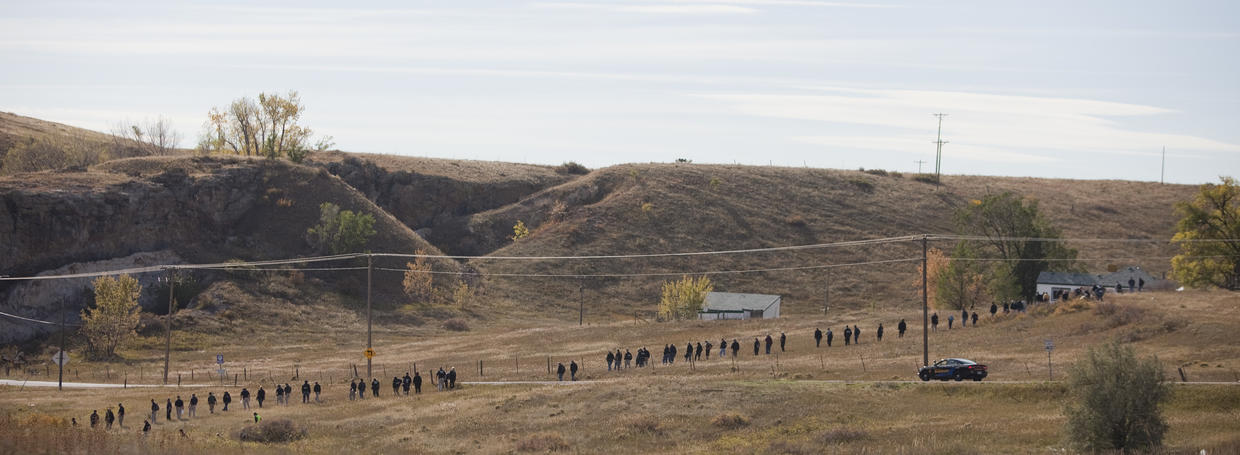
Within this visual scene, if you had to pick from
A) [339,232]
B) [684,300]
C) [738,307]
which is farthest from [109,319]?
[738,307]

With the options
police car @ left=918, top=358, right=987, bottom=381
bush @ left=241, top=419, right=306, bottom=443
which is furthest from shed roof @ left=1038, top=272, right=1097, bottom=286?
bush @ left=241, top=419, right=306, bottom=443

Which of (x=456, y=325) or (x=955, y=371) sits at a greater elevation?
(x=955, y=371)

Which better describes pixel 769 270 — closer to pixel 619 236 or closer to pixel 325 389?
pixel 619 236

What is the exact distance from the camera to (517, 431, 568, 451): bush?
4139 centimetres

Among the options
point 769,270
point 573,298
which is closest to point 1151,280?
point 769,270

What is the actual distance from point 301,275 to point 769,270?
186 feet

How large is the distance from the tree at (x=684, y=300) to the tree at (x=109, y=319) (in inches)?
1934

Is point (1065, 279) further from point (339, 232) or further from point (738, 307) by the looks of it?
point (339, 232)

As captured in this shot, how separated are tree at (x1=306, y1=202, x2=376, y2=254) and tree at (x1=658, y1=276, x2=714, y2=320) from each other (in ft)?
122

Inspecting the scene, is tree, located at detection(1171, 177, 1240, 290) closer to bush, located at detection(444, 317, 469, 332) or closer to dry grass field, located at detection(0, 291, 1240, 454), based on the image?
dry grass field, located at detection(0, 291, 1240, 454)

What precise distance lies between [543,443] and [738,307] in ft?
219

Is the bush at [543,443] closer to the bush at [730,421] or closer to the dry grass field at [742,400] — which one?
the dry grass field at [742,400]

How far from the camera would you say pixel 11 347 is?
88.8 meters

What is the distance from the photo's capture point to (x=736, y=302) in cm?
10812
